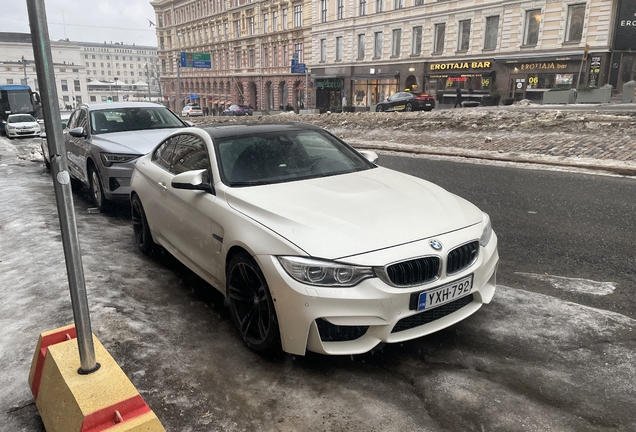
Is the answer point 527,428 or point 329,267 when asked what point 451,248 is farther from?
point 527,428

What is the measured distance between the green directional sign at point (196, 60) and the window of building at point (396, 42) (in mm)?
29908

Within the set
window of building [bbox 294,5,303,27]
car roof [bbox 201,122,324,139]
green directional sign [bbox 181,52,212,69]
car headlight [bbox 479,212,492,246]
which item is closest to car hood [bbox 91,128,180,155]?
car roof [bbox 201,122,324,139]

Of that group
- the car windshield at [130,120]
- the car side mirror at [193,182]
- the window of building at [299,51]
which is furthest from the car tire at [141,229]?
the window of building at [299,51]

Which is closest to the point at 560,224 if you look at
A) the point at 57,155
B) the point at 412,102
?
the point at 57,155

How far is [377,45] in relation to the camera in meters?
46.7

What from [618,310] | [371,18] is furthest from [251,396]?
[371,18]

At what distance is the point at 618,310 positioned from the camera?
3.96 meters

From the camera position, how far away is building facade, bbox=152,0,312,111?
5744 centimetres

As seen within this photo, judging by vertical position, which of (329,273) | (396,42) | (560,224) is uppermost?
(396,42)

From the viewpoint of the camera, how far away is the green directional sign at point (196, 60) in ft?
212

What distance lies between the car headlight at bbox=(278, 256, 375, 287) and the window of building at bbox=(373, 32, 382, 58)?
152 ft

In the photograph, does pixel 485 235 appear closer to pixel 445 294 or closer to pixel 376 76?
pixel 445 294

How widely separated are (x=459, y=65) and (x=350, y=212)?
3921cm

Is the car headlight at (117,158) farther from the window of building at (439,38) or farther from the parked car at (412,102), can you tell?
the window of building at (439,38)
